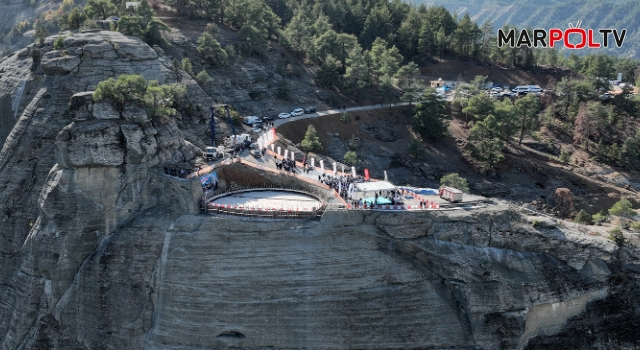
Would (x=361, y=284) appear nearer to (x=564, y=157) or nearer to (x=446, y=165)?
(x=446, y=165)

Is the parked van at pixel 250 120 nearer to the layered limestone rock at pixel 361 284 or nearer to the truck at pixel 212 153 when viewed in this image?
the truck at pixel 212 153

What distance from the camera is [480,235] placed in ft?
143

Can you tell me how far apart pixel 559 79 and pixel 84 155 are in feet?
275

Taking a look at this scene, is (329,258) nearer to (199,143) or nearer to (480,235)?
(480,235)

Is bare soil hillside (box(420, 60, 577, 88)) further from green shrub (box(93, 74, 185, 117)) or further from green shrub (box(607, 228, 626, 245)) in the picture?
green shrub (box(93, 74, 185, 117))

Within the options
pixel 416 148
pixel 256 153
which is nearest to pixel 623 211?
pixel 416 148

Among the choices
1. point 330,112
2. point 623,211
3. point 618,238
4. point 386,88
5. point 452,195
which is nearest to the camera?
point 618,238

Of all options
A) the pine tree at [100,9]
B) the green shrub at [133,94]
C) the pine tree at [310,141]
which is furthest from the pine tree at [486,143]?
the pine tree at [100,9]

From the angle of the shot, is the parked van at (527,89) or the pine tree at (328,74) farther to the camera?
the parked van at (527,89)

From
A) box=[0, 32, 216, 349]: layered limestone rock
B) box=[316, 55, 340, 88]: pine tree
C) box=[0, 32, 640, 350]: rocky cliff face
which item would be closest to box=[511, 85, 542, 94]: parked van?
box=[316, 55, 340, 88]: pine tree

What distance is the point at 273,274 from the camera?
42969mm

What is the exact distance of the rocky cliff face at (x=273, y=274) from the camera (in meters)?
42.6

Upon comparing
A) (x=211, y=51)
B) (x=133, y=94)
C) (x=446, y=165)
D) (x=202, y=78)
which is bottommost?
(x=446, y=165)

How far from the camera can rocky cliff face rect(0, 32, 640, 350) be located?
42.6 meters
